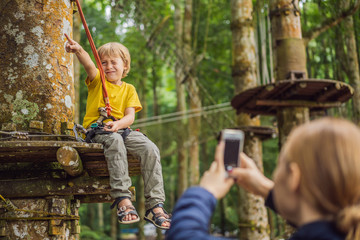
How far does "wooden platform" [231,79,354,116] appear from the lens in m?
7.14

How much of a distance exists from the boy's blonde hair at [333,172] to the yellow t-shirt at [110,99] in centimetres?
274

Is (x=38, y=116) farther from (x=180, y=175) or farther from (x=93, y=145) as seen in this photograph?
(x=180, y=175)

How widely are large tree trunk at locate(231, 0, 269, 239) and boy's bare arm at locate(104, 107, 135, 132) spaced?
6.37 m

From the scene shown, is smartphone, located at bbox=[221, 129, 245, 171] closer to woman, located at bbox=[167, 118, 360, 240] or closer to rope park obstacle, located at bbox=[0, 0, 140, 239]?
woman, located at bbox=[167, 118, 360, 240]

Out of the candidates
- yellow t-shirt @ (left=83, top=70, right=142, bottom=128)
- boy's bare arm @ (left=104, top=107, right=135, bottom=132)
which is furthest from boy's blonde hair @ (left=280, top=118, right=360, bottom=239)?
yellow t-shirt @ (left=83, top=70, right=142, bottom=128)

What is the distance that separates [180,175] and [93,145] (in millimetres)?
12591

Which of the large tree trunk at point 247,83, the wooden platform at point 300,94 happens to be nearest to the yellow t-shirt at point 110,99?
the wooden platform at point 300,94

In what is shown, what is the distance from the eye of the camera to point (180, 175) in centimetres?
1588

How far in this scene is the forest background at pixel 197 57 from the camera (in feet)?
36.1

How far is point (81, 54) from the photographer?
3.82 metres

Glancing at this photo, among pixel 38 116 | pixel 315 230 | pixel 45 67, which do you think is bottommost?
pixel 315 230

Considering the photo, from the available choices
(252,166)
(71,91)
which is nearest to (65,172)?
(71,91)

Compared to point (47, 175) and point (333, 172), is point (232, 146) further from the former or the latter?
point (47, 175)

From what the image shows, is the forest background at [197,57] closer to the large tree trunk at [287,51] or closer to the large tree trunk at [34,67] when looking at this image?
the large tree trunk at [287,51]
